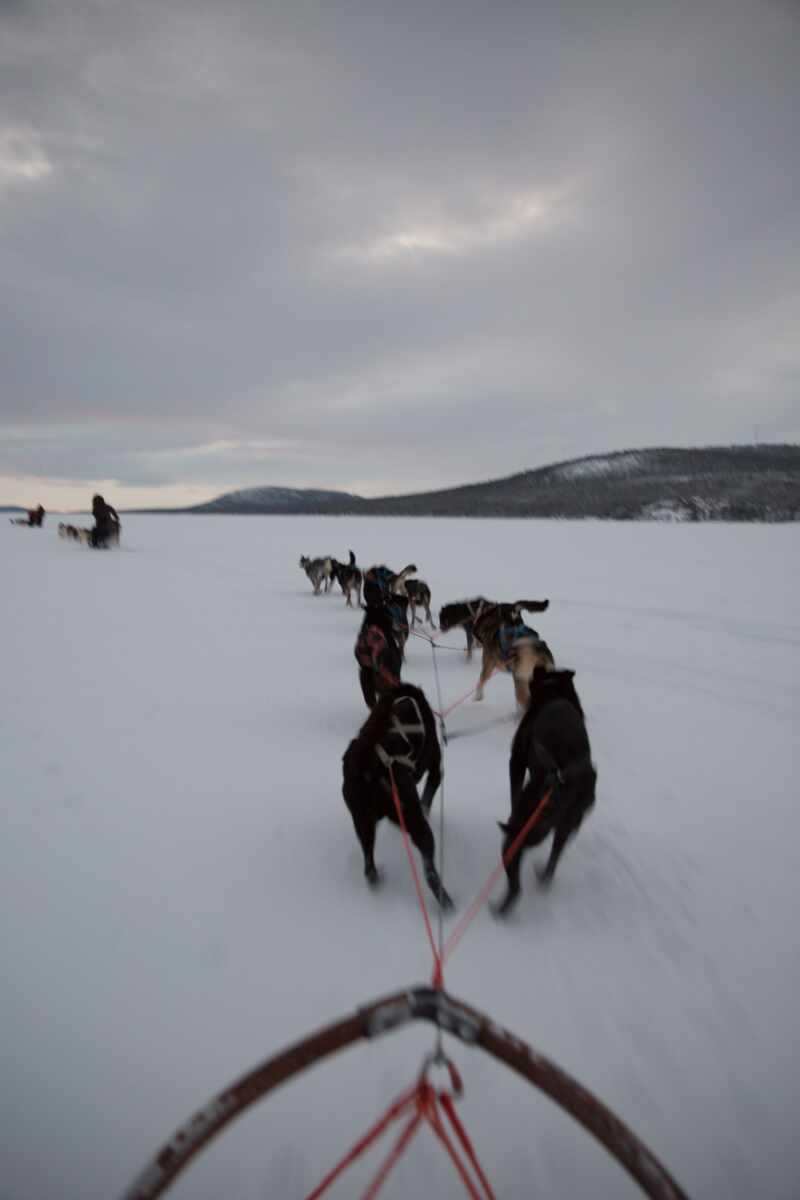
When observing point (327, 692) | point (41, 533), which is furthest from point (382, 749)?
point (41, 533)

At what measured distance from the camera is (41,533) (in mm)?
22281

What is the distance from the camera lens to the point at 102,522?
55.2 ft

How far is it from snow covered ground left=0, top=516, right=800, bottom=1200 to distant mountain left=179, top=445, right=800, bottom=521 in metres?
39.4

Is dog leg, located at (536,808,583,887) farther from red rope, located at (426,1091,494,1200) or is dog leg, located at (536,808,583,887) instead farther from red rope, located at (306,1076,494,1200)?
red rope, located at (426,1091,494,1200)

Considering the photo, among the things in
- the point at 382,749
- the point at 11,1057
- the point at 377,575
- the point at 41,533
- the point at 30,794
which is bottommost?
the point at 11,1057

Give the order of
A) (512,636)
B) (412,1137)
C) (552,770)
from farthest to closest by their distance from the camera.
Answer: (512,636), (552,770), (412,1137)

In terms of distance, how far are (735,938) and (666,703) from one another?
3174 mm

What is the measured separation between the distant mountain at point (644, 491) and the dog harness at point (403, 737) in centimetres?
4118

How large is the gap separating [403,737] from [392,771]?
17 centimetres

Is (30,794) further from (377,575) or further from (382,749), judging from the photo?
(377,575)

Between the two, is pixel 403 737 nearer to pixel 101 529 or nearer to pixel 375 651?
pixel 375 651

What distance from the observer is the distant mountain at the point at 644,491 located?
161 feet

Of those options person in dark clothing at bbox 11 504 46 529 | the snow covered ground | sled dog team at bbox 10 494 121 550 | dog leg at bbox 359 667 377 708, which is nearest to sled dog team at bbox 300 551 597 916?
the snow covered ground

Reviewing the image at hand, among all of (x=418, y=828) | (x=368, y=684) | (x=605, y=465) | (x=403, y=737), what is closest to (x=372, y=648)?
(x=368, y=684)
